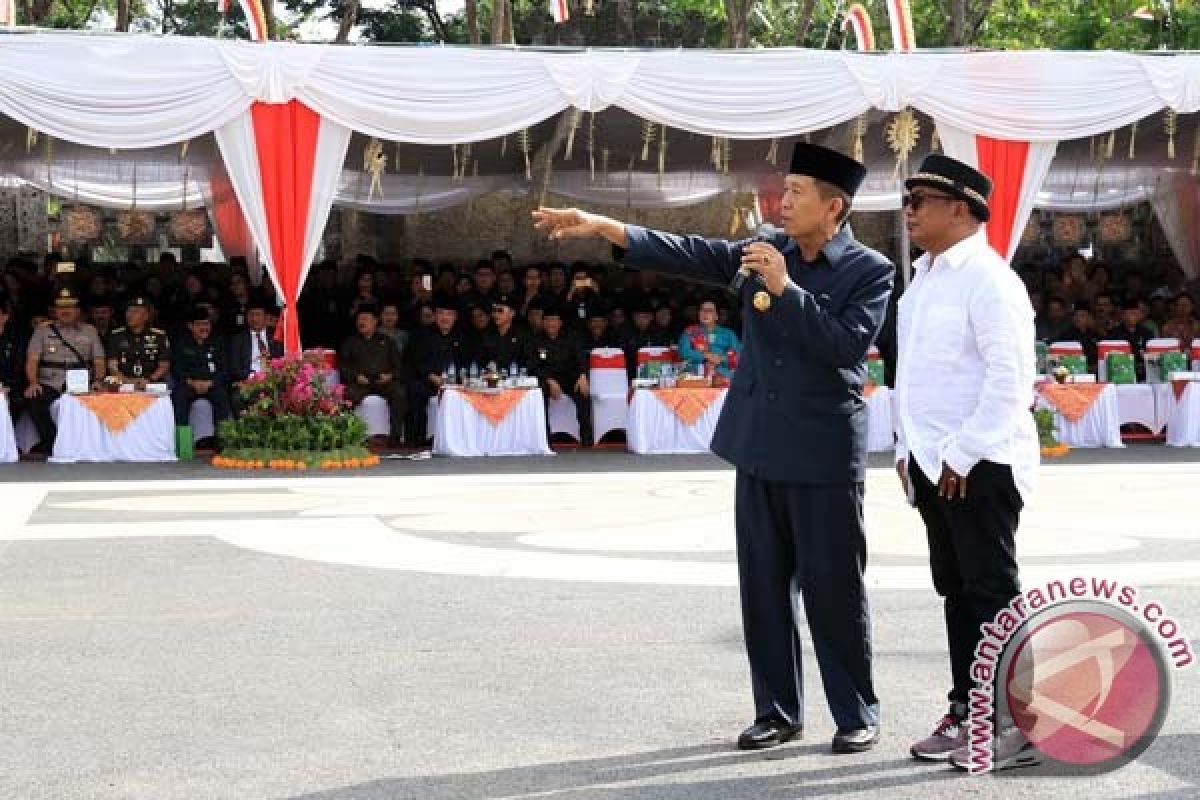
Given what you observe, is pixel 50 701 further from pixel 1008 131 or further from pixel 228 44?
pixel 1008 131

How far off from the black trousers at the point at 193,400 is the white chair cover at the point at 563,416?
3.06 metres

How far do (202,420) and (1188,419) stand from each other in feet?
30.1

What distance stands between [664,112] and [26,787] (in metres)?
11.2

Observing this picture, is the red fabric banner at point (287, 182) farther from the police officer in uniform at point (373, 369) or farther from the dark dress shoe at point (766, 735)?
the dark dress shoe at point (766, 735)

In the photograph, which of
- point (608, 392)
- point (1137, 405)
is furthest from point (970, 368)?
point (1137, 405)

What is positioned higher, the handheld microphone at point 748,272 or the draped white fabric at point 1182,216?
the draped white fabric at point 1182,216

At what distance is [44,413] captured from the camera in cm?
1527

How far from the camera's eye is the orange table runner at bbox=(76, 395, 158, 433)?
47.3ft

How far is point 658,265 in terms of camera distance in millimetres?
5047

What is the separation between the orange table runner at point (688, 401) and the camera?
1527 cm

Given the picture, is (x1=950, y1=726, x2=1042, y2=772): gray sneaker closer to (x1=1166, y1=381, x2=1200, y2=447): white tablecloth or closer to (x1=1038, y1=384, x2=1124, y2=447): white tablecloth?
(x1=1038, y1=384, x2=1124, y2=447): white tablecloth

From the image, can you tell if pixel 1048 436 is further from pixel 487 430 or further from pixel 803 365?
pixel 803 365

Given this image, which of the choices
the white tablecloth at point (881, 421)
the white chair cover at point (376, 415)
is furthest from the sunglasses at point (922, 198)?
the white chair cover at point (376, 415)

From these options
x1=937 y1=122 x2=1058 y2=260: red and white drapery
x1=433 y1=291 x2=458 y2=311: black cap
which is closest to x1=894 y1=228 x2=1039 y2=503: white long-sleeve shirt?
x1=937 y1=122 x2=1058 y2=260: red and white drapery
